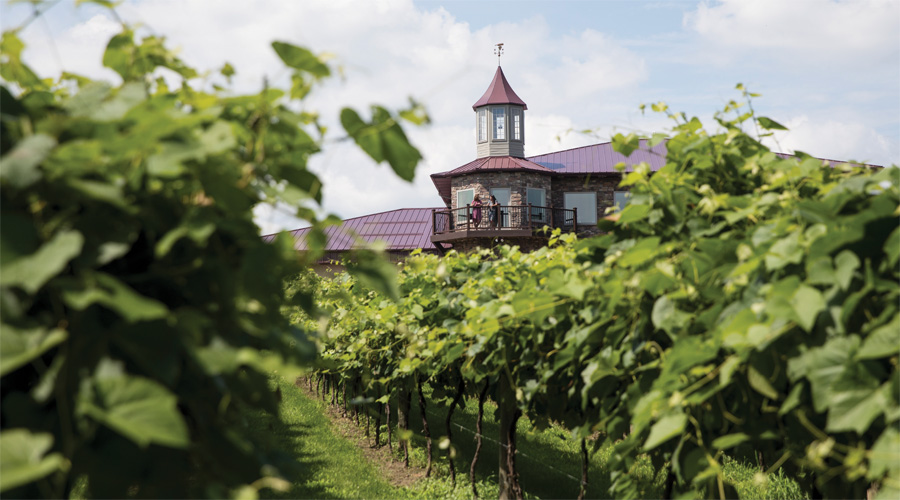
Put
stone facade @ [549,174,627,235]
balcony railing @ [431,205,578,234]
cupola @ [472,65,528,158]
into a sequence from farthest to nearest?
cupola @ [472,65,528,158], stone facade @ [549,174,627,235], balcony railing @ [431,205,578,234]

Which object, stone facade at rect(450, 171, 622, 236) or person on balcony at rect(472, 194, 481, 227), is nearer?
person on balcony at rect(472, 194, 481, 227)

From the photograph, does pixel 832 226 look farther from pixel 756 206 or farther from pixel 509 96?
pixel 509 96

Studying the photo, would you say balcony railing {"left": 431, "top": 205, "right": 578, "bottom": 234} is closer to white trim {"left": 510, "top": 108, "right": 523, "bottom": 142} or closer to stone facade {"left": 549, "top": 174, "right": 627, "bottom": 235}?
stone facade {"left": 549, "top": 174, "right": 627, "bottom": 235}

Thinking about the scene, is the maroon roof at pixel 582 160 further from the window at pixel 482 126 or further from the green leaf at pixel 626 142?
the green leaf at pixel 626 142

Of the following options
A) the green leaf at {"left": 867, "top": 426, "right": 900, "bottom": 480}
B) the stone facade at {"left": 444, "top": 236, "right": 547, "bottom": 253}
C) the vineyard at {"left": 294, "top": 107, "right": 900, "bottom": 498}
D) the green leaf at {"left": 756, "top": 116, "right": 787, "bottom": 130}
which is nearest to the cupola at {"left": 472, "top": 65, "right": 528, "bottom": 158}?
the stone facade at {"left": 444, "top": 236, "right": 547, "bottom": 253}

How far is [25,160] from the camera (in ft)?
3.45

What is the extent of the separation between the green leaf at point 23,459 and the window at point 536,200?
2892 centimetres

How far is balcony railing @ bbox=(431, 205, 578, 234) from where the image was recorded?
28.3 meters

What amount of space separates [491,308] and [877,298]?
5.76ft

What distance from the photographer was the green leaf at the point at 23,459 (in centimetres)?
93

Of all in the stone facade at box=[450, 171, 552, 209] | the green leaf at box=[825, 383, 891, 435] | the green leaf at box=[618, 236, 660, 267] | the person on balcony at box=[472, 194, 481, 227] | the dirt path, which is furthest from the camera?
the stone facade at box=[450, 171, 552, 209]

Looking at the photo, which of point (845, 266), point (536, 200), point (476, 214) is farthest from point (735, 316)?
point (536, 200)

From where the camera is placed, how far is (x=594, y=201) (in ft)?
102

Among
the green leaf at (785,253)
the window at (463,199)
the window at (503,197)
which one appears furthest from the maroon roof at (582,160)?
the green leaf at (785,253)
